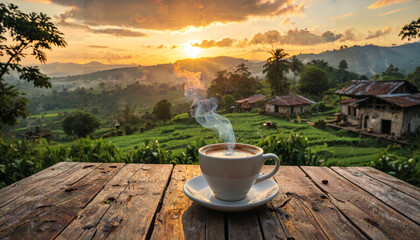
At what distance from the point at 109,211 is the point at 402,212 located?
31.5 inches

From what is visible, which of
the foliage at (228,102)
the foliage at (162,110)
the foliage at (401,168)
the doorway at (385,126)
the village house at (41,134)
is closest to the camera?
the foliage at (401,168)

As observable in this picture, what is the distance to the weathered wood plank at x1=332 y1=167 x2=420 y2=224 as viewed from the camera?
62 centimetres

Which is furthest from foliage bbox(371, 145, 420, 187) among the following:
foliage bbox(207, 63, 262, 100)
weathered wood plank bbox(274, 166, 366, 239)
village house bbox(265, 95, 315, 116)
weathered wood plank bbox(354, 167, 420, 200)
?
foliage bbox(207, 63, 262, 100)

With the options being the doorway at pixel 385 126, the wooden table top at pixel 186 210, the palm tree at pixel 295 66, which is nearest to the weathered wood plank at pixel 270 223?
the wooden table top at pixel 186 210

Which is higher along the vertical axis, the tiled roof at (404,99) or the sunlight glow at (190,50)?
the sunlight glow at (190,50)

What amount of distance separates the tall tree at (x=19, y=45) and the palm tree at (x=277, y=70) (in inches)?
157

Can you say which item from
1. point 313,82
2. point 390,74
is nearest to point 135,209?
point 313,82

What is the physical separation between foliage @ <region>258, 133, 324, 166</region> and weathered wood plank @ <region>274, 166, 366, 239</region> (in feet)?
4.38

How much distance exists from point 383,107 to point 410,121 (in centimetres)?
37

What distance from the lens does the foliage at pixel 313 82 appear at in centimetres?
469

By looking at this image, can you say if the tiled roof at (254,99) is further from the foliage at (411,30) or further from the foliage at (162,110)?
the foliage at (411,30)

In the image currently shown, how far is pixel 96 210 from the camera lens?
63 cm

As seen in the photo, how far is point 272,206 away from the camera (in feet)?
2.14

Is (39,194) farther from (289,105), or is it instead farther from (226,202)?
(289,105)
